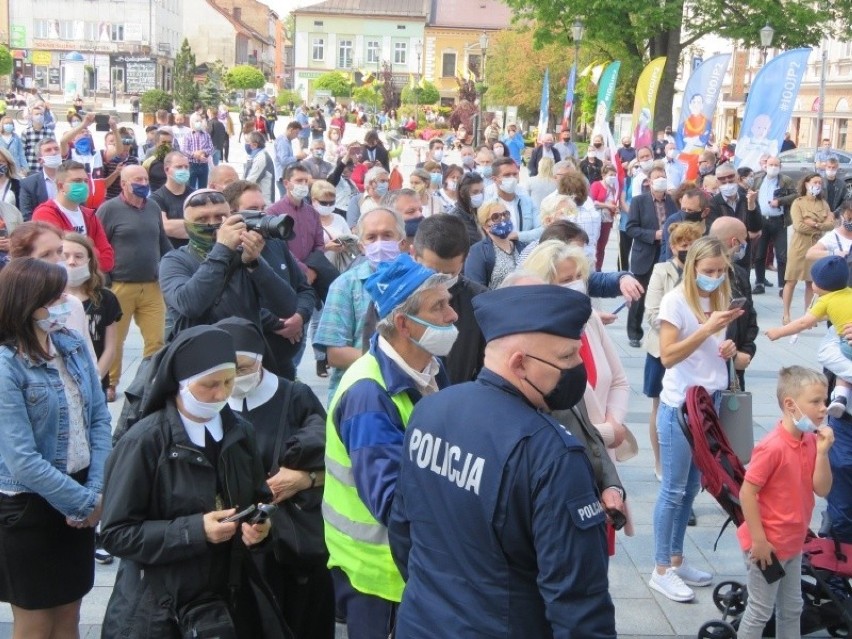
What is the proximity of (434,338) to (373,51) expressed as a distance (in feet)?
398

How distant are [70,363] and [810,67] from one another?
175 ft

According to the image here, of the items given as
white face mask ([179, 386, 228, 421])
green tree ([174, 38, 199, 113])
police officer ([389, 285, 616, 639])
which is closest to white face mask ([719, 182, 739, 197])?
white face mask ([179, 386, 228, 421])

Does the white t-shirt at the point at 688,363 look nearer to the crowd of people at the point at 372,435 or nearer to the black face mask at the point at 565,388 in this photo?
the crowd of people at the point at 372,435

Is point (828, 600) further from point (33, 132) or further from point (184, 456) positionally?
point (33, 132)

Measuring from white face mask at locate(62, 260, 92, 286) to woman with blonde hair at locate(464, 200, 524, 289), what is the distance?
2.35 meters

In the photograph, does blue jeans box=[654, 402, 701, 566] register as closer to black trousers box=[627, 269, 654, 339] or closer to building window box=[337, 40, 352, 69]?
black trousers box=[627, 269, 654, 339]

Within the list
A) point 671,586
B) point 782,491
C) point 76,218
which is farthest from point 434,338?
point 76,218

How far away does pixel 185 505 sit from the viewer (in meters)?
3.58

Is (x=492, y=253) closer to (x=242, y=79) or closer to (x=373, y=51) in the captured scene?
(x=242, y=79)

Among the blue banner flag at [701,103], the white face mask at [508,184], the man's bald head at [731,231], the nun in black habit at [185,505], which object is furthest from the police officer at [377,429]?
the blue banner flag at [701,103]

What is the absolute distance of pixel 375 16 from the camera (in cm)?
11975

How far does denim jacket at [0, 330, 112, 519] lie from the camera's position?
3951 mm

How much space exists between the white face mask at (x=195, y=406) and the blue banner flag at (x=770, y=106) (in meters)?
15.1

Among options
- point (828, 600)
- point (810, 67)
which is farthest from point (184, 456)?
point (810, 67)
